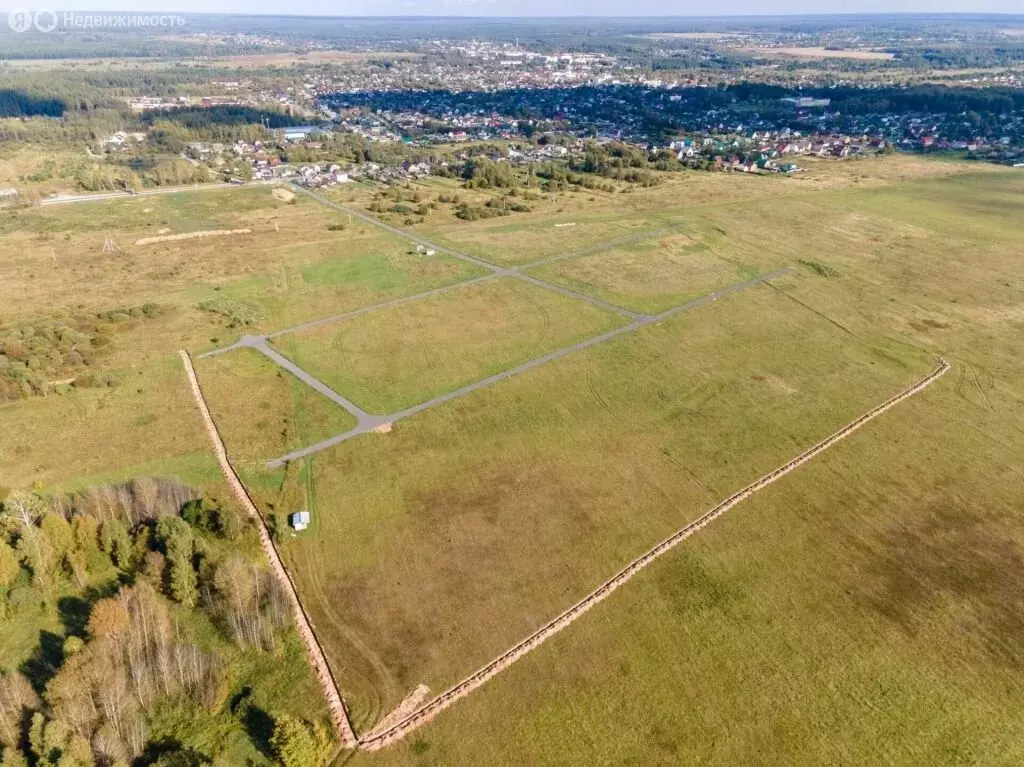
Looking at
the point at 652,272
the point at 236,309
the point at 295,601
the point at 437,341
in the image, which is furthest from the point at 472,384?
the point at 652,272

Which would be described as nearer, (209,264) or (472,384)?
(472,384)

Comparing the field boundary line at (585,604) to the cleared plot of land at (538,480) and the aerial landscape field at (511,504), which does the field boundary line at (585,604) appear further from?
the cleared plot of land at (538,480)

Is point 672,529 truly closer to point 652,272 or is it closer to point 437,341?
point 437,341

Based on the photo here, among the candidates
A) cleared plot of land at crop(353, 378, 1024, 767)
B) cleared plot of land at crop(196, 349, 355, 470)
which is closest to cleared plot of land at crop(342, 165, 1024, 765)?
cleared plot of land at crop(353, 378, 1024, 767)

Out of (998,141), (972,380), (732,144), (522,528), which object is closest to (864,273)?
(972,380)

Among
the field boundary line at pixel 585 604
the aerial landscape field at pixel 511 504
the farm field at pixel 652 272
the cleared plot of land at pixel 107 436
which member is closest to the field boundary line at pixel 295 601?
the aerial landscape field at pixel 511 504

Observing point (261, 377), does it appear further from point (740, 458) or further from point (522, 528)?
point (740, 458)
